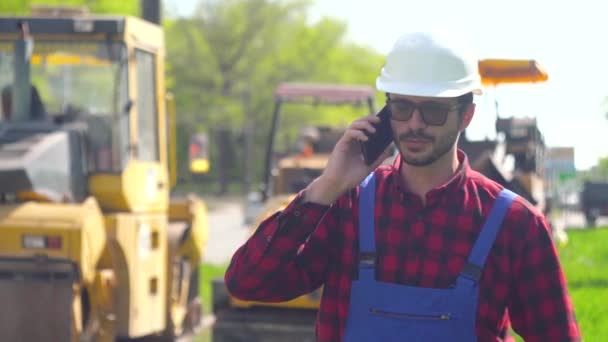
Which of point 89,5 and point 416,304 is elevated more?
point 416,304

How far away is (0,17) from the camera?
10555 mm

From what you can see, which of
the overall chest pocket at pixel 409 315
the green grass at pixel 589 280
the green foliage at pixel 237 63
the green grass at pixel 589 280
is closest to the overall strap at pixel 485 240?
the overall chest pocket at pixel 409 315

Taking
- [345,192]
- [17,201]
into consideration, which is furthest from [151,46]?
[345,192]

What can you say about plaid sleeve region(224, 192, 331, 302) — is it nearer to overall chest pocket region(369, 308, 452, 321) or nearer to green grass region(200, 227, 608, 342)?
overall chest pocket region(369, 308, 452, 321)

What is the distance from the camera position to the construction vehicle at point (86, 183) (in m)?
9.31

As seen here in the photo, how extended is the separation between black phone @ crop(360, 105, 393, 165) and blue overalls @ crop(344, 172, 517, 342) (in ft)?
0.71

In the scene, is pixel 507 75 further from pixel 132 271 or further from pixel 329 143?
pixel 132 271

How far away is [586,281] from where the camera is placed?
16.0 meters

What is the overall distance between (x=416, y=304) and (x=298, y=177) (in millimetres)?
9380

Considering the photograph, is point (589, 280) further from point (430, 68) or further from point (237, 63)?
point (237, 63)

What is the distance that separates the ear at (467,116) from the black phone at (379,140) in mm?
196

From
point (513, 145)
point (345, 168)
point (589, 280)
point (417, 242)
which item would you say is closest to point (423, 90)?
point (345, 168)

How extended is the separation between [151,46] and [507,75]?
12.6ft

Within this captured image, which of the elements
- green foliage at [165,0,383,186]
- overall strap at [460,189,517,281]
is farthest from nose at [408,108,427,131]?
green foliage at [165,0,383,186]
